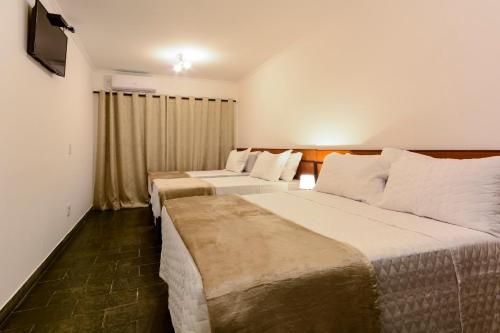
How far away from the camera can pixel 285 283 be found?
2.74 feet

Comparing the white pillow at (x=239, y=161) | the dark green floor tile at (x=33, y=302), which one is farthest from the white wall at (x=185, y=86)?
the dark green floor tile at (x=33, y=302)

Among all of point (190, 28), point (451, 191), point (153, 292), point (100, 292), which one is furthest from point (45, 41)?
point (451, 191)

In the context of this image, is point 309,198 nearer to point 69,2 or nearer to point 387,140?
point 387,140

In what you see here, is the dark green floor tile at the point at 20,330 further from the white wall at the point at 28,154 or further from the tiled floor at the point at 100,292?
the white wall at the point at 28,154

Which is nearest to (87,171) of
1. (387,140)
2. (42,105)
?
(42,105)

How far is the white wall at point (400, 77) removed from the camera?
1608 mm

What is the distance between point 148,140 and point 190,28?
92.7 inches

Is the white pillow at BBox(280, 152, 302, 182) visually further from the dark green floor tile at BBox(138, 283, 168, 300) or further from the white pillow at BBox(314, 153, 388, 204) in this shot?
the dark green floor tile at BBox(138, 283, 168, 300)

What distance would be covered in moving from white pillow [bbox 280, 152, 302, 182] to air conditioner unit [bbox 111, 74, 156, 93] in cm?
295

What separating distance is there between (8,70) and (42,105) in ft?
2.00

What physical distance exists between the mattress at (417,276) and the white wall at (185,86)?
4.18 m

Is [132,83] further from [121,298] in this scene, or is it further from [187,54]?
[121,298]

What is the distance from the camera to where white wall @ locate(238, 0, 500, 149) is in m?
1.61

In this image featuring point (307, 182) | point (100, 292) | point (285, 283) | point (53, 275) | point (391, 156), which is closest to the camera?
point (285, 283)
